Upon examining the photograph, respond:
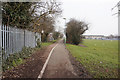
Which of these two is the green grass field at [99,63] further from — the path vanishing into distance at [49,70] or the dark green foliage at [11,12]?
the dark green foliage at [11,12]

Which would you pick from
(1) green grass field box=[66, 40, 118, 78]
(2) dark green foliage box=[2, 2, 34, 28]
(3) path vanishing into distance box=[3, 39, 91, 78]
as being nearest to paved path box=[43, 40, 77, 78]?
(3) path vanishing into distance box=[3, 39, 91, 78]

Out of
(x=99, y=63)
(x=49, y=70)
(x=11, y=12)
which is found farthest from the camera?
(x=99, y=63)

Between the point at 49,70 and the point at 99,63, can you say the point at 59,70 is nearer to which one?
the point at 49,70

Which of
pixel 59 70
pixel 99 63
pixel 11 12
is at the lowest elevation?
pixel 99 63

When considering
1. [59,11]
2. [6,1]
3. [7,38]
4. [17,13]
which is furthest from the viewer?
[59,11]

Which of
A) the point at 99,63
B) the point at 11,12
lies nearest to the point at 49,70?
the point at 99,63

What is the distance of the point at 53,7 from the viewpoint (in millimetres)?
9469

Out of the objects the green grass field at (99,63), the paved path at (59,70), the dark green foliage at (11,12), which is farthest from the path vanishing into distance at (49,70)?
the dark green foliage at (11,12)

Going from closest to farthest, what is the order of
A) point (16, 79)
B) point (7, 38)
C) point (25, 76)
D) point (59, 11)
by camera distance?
point (16, 79), point (25, 76), point (7, 38), point (59, 11)

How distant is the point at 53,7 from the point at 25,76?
28.2 feet

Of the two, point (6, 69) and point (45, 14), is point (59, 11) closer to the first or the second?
point (45, 14)

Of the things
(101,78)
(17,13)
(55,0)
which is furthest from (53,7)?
(101,78)

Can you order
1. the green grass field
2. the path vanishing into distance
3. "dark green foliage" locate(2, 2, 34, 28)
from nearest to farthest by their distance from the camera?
the path vanishing into distance < the green grass field < "dark green foliage" locate(2, 2, 34, 28)

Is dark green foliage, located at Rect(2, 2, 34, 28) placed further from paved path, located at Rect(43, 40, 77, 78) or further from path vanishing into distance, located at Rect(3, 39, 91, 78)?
paved path, located at Rect(43, 40, 77, 78)
